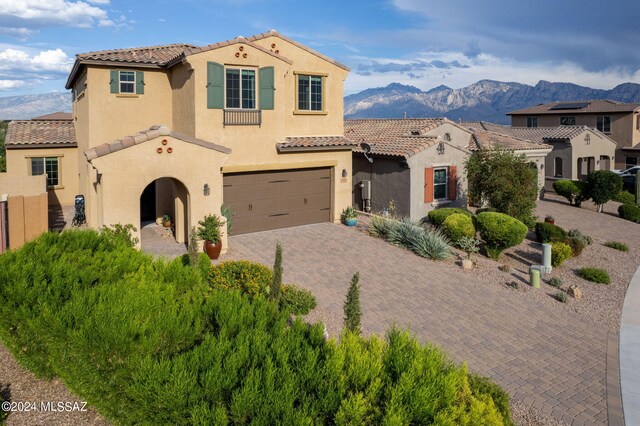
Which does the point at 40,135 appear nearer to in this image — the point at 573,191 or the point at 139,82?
the point at 139,82

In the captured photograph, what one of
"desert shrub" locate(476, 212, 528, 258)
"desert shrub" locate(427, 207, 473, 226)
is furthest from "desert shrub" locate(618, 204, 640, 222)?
"desert shrub" locate(476, 212, 528, 258)

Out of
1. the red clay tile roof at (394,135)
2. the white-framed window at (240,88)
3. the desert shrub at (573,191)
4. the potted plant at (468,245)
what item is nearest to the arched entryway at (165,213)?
the white-framed window at (240,88)

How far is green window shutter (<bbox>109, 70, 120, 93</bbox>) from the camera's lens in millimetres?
19484

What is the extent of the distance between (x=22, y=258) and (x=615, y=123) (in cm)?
4858

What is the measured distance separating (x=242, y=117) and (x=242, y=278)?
8.48 meters

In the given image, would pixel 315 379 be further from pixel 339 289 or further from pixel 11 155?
pixel 11 155

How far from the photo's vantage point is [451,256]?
18.5 m

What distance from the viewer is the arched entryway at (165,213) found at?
17734 mm

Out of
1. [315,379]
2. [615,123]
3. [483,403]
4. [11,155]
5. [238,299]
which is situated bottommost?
[483,403]

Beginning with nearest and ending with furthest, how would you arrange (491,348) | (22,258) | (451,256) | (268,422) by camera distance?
(268,422) → (22,258) → (491,348) → (451,256)

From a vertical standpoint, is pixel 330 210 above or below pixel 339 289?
above

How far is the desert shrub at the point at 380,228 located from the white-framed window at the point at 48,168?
1569cm

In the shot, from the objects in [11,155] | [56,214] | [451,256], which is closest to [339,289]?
[451,256]

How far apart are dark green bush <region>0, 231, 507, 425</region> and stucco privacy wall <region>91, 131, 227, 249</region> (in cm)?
816
